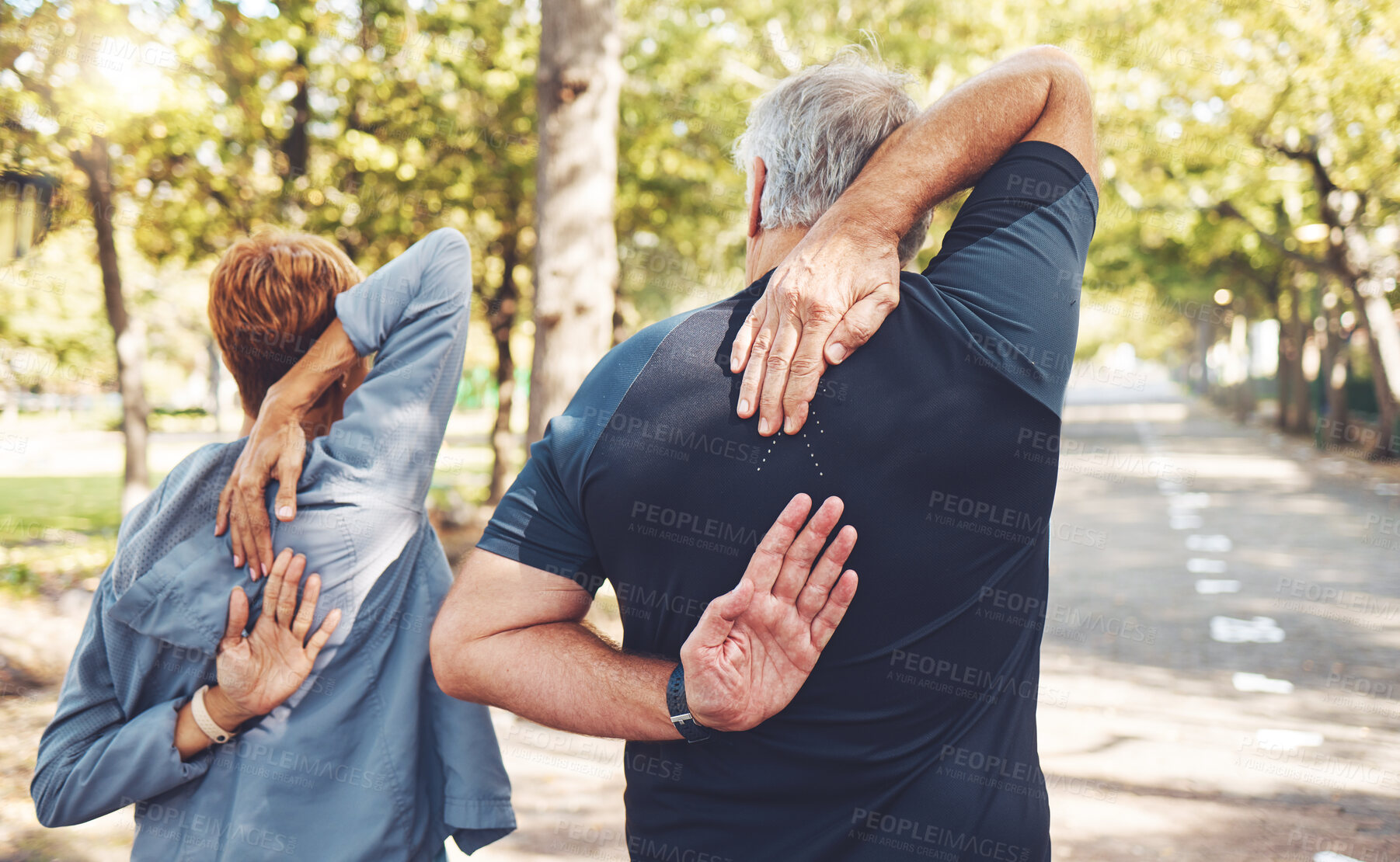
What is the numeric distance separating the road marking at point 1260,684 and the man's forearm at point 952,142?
20.2 ft

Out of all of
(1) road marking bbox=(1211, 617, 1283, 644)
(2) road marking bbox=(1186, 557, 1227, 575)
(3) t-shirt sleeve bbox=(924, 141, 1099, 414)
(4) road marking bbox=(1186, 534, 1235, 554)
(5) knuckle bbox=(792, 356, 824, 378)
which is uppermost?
(3) t-shirt sleeve bbox=(924, 141, 1099, 414)

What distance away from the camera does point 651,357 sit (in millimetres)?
1564

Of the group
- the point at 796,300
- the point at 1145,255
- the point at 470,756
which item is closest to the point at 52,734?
the point at 470,756

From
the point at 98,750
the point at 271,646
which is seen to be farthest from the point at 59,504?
the point at 271,646

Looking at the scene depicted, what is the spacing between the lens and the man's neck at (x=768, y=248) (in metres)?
1.71

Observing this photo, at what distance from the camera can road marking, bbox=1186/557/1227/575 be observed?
396 inches

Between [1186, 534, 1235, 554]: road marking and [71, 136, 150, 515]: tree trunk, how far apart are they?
11.5 meters

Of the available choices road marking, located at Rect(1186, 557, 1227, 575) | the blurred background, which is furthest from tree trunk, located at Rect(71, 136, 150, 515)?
road marking, located at Rect(1186, 557, 1227, 575)

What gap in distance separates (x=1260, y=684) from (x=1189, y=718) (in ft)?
3.46

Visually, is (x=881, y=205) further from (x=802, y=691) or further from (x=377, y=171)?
(x=377, y=171)

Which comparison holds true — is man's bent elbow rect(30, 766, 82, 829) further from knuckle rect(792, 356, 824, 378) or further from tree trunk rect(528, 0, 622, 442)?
tree trunk rect(528, 0, 622, 442)

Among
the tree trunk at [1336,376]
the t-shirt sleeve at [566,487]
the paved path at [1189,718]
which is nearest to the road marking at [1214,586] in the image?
the paved path at [1189,718]

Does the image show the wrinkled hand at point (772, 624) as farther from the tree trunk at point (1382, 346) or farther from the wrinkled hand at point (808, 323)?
the tree trunk at point (1382, 346)

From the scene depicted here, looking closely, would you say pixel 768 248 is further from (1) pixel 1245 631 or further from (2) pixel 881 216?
(1) pixel 1245 631
